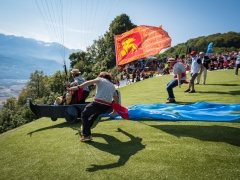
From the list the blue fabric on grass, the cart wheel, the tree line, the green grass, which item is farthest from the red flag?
the tree line

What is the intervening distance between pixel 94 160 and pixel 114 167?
1.76ft

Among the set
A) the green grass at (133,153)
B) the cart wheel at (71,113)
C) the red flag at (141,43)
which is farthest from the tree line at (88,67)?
the green grass at (133,153)

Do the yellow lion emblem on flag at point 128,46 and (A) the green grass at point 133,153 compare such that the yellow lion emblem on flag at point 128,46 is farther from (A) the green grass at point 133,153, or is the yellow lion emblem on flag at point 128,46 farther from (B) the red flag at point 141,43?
(A) the green grass at point 133,153

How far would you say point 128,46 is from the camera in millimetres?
6973

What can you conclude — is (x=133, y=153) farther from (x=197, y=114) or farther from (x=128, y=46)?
(x=128, y=46)

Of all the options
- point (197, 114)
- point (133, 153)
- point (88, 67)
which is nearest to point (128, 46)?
point (197, 114)

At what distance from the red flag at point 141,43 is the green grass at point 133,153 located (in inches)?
112

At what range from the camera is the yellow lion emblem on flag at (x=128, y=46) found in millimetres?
6921

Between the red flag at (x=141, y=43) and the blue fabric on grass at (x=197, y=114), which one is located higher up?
the red flag at (x=141, y=43)

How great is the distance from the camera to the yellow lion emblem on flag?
692 cm

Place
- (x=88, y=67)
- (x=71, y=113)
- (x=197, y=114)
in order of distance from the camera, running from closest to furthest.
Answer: (x=197, y=114)
(x=71, y=113)
(x=88, y=67)

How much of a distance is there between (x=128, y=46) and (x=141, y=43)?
521mm

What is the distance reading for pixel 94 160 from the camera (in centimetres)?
353

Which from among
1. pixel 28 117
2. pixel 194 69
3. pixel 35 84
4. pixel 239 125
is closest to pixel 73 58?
pixel 35 84
